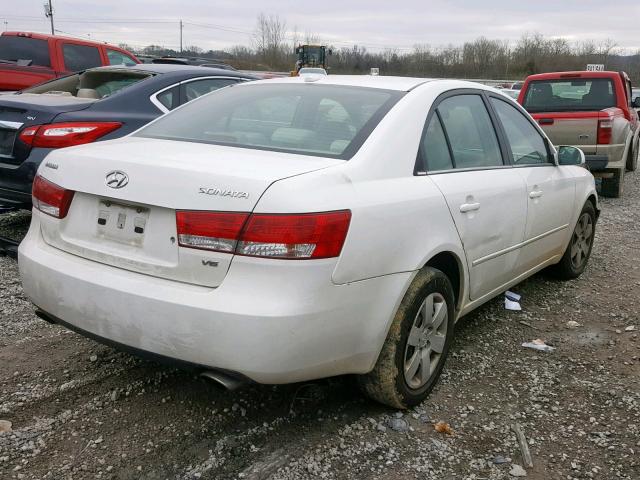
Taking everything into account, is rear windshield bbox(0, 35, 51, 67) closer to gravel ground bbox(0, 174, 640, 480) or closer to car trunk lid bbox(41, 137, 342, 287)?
gravel ground bbox(0, 174, 640, 480)

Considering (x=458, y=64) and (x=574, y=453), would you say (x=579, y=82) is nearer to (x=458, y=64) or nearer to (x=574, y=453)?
(x=574, y=453)

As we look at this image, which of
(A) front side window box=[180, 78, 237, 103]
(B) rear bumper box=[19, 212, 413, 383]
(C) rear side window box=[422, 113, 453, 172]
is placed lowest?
(B) rear bumper box=[19, 212, 413, 383]

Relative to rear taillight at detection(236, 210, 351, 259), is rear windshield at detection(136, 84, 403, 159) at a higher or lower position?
higher

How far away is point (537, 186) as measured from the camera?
13.3 feet

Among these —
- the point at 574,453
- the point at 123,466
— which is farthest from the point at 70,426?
the point at 574,453

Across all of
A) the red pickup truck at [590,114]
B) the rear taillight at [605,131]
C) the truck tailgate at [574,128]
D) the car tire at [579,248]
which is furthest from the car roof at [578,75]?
the car tire at [579,248]

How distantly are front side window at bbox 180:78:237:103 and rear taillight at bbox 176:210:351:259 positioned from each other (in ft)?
12.2

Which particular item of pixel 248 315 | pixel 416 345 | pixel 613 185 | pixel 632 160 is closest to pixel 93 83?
pixel 416 345

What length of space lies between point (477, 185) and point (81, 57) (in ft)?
28.9

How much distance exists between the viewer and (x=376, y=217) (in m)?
2.53

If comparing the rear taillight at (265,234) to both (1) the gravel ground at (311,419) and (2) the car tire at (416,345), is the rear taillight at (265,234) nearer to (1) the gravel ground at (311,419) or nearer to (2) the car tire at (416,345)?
(2) the car tire at (416,345)

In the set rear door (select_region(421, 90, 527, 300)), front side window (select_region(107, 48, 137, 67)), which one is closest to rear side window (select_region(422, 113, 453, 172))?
rear door (select_region(421, 90, 527, 300))

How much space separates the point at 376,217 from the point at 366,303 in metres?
0.35

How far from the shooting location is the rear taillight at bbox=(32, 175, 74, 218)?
273 cm
